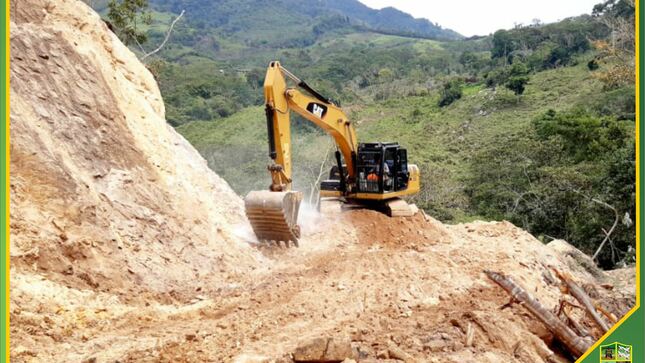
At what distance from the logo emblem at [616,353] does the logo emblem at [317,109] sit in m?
8.14

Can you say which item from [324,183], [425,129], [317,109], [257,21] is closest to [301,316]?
[317,109]

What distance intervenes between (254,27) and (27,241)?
168 m

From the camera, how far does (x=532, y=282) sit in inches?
446

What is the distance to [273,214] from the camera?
448 inches

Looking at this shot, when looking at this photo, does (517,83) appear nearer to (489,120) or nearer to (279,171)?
(489,120)

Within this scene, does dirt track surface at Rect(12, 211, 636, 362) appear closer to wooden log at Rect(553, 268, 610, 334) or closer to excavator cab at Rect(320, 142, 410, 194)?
wooden log at Rect(553, 268, 610, 334)

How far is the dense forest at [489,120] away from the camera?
22500 millimetres

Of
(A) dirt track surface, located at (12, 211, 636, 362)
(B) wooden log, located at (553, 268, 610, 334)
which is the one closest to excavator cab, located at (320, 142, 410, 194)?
(A) dirt track surface, located at (12, 211, 636, 362)

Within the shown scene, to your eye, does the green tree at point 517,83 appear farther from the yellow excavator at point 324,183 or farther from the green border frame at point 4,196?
the green border frame at point 4,196

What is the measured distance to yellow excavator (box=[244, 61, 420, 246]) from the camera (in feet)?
37.9

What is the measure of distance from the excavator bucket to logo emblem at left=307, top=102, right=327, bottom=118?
2.21 metres

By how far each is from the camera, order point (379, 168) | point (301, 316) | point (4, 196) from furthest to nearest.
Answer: point (379, 168) < point (301, 316) < point (4, 196)

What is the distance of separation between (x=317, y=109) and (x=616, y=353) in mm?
8421

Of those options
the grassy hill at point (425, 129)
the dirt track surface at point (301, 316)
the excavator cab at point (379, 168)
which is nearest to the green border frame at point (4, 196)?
the dirt track surface at point (301, 316)
